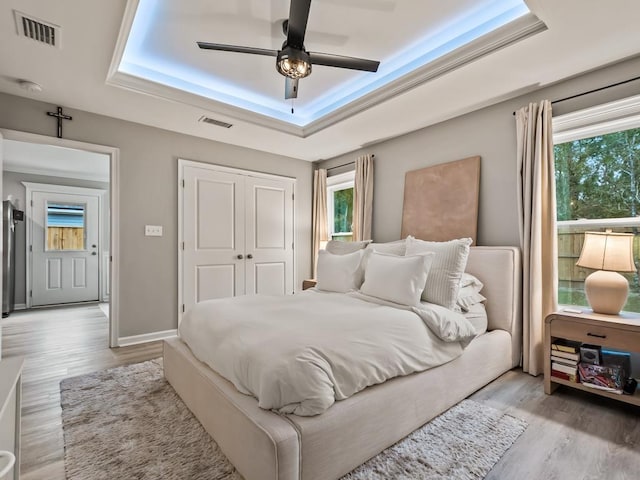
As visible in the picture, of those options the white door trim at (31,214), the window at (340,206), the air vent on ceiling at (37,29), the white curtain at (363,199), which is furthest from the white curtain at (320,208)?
the white door trim at (31,214)

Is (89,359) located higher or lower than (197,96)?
lower

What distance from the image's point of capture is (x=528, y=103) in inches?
109

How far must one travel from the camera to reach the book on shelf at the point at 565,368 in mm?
2158

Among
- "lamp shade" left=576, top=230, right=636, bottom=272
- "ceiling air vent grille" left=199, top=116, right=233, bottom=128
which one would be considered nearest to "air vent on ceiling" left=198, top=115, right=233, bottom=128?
"ceiling air vent grille" left=199, top=116, right=233, bottom=128

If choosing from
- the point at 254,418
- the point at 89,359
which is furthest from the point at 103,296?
the point at 254,418

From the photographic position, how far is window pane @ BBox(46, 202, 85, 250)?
5.95m

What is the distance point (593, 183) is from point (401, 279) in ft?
5.76

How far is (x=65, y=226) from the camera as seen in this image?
6129mm

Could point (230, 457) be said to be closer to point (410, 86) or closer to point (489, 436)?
point (489, 436)

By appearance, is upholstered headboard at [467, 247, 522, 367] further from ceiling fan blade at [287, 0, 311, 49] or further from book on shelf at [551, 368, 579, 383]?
ceiling fan blade at [287, 0, 311, 49]

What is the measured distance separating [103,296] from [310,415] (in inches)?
260

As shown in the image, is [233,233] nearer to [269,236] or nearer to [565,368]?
[269,236]

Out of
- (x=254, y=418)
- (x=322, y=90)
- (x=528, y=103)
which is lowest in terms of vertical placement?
(x=254, y=418)

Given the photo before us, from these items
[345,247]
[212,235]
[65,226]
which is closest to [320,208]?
[345,247]
